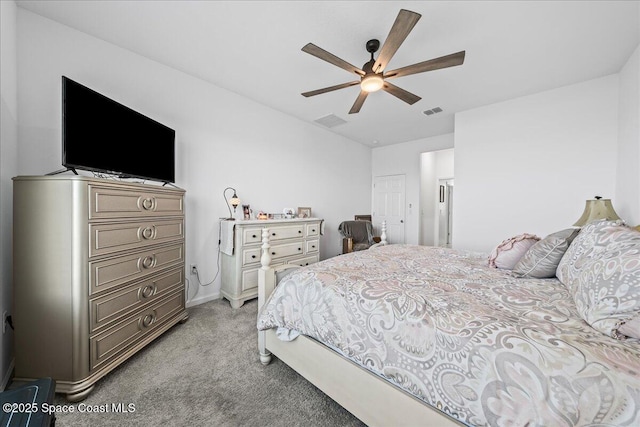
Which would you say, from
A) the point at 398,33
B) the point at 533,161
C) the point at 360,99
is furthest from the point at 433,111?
the point at 398,33

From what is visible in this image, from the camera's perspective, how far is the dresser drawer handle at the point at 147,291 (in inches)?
68.4

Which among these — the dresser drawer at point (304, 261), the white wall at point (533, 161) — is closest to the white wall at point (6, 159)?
the dresser drawer at point (304, 261)

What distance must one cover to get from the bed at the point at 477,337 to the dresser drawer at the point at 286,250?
4.86 feet

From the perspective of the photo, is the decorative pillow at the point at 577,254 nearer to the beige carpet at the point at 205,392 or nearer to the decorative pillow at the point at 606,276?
the decorative pillow at the point at 606,276

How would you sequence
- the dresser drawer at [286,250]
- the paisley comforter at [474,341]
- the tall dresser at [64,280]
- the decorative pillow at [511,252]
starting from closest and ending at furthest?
the paisley comforter at [474,341], the tall dresser at [64,280], the decorative pillow at [511,252], the dresser drawer at [286,250]

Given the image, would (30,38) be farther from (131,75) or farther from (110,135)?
(110,135)

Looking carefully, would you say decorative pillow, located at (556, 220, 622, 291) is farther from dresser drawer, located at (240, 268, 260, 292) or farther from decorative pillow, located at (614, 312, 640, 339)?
dresser drawer, located at (240, 268, 260, 292)

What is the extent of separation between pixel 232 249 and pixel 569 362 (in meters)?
2.64

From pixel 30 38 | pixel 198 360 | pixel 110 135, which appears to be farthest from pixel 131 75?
pixel 198 360

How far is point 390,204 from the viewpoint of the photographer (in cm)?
539

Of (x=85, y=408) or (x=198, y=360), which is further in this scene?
(x=198, y=360)

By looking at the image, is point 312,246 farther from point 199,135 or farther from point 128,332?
point 128,332

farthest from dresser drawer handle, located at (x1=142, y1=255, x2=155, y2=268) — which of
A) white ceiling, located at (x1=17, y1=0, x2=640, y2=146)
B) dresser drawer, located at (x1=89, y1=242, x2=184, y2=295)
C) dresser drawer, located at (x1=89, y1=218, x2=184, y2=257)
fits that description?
white ceiling, located at (x1=17, y1=0, x2=640, y2=146)

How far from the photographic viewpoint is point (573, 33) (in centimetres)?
200
